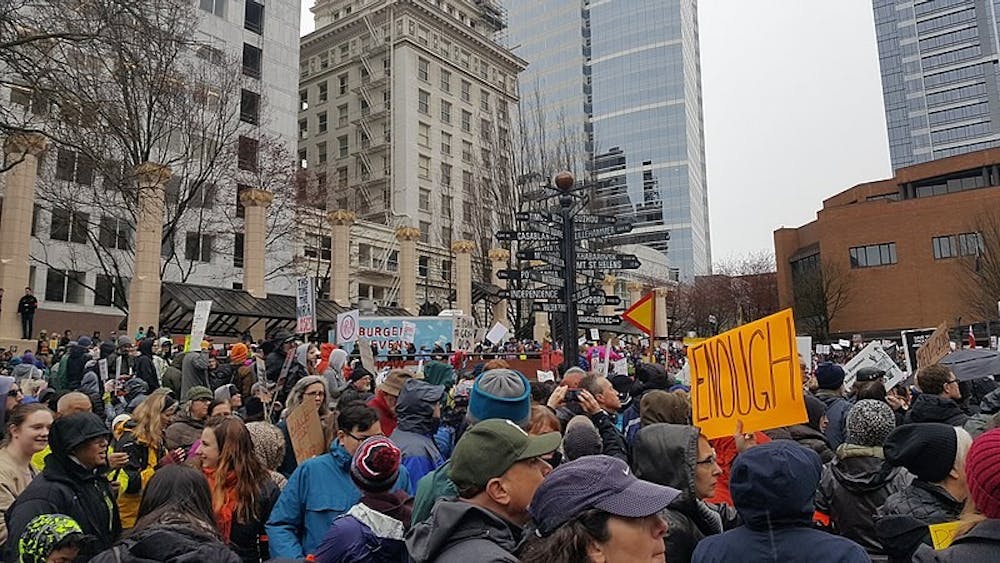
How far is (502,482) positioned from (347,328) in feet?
44.9

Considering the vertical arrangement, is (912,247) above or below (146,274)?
above

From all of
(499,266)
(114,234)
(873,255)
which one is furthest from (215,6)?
(873,255)

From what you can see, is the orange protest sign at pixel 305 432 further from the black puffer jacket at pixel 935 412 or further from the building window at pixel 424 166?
the building window at pixel 424 166

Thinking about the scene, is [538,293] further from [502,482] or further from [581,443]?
[502,482]

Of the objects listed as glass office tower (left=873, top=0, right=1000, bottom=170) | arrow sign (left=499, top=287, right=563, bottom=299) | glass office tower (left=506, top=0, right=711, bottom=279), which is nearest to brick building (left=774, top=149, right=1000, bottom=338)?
arrow sign (left=499, top=287, right=563, bottom=299)

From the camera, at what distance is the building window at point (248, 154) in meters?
33.7

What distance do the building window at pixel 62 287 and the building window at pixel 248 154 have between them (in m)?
A: 10.1

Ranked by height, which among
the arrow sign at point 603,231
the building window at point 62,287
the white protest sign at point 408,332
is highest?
the building window at point 62,287

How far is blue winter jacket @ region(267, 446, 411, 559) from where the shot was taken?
3.94 metres

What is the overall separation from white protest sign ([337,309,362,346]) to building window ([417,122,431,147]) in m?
49.6

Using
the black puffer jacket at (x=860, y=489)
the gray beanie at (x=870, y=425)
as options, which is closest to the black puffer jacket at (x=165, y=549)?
the black puffer jacket at (x=860, y=489)

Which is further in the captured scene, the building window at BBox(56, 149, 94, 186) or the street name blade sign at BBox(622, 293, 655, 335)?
the building window at BBox(56, 149, 94, 186)

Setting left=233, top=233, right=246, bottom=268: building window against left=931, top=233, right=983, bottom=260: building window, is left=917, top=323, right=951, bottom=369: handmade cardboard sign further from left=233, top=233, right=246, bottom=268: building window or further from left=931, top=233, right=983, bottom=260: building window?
left=931, top=233, right=983, bottom=260: building window

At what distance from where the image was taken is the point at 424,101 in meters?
65.4
